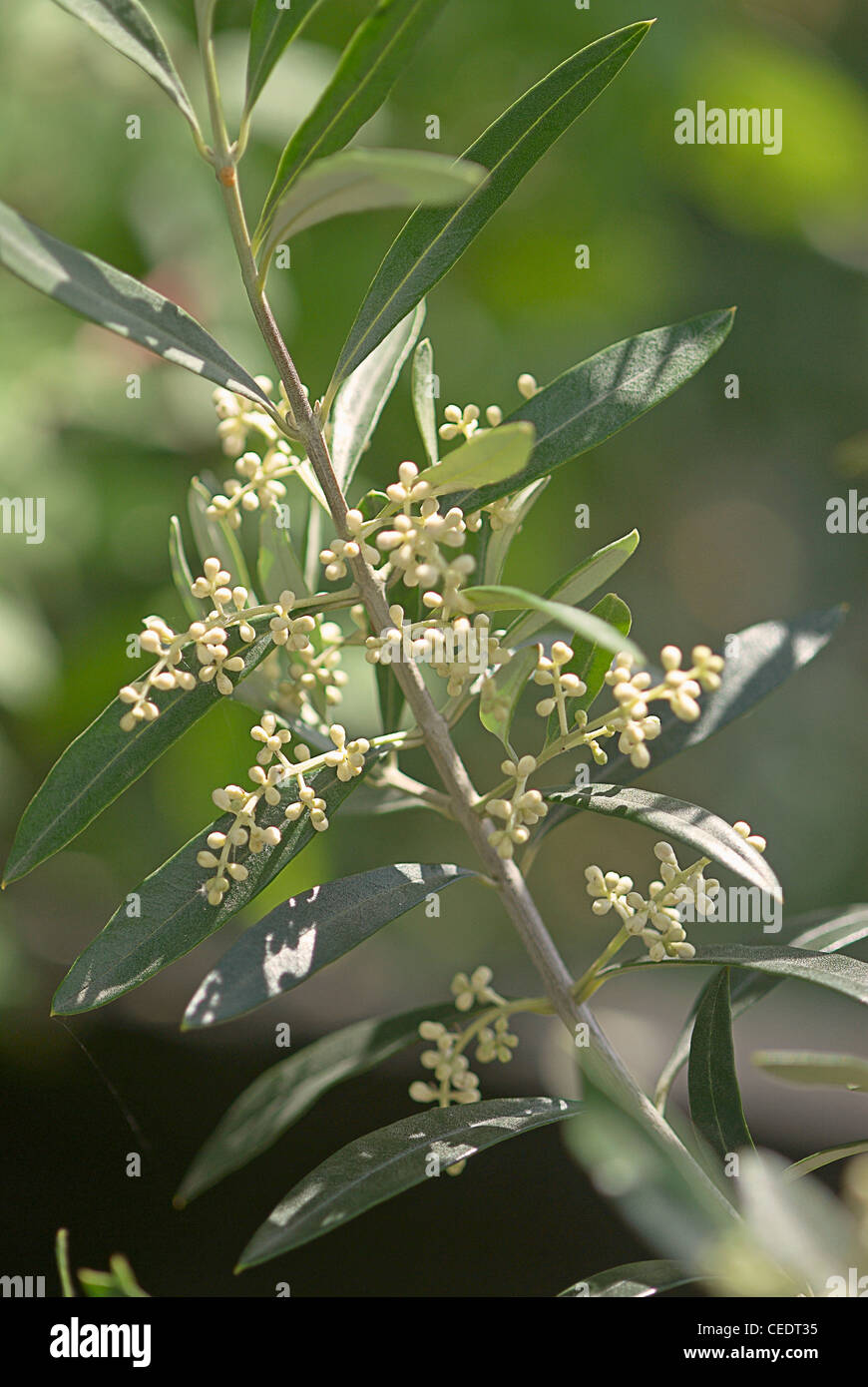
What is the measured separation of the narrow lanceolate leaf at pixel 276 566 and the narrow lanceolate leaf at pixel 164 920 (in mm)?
121

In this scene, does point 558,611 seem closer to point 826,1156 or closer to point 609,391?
point 609,391

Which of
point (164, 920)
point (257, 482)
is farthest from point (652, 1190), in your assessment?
point (257, 482)

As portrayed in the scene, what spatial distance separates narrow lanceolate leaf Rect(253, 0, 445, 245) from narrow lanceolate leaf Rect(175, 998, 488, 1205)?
1.19 ft

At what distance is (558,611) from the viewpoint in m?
0.29

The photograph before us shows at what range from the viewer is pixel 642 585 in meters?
1.65

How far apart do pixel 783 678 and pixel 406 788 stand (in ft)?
0.57

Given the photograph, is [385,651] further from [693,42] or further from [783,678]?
[693,42]

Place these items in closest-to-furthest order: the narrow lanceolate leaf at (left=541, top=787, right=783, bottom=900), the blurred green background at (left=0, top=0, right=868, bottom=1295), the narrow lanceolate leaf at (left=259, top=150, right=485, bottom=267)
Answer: the narrow lanceolate leaf at (left=259, top=150, right=485, bottom=267), the narrow lanceolate leaf at (left=541, top=787, right=783, bottom=900), the blurred green background at (left=0, top=0, right=868, bottom=1295)

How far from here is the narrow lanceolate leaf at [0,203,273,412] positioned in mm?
306

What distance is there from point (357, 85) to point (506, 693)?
0.67 ft

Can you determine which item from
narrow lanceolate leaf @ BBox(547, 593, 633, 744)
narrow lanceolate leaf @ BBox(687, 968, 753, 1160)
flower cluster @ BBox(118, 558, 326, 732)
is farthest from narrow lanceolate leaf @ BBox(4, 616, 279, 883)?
narrow lanceolate leaf @ BBox(687, 968, 753, 1160)

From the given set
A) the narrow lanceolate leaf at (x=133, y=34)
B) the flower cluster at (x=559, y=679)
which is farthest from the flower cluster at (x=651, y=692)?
the narrow lanceolate leaf at (x=133, y=34)

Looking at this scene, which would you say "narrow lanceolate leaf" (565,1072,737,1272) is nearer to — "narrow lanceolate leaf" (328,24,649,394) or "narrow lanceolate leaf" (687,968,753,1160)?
"narrow lanceolate leaf" (687,968,753,1160)

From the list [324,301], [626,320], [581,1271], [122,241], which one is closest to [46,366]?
[122,241]
